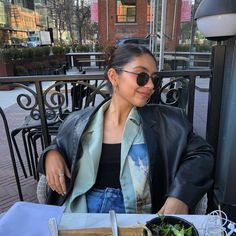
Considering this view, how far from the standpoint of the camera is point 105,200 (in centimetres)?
152

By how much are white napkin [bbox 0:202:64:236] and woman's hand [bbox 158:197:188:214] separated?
0.51 m

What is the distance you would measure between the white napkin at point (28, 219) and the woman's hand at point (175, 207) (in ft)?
1.66

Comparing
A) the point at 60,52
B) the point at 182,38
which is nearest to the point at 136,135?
the point at 182,38

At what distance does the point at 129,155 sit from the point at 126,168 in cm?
7

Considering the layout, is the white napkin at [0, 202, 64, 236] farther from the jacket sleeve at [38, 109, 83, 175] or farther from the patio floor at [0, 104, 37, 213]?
the patio floor at [0, 104, 37, 213]

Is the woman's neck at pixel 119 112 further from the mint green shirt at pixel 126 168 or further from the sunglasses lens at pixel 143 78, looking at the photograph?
the sunglasses lens at pixel 143 78

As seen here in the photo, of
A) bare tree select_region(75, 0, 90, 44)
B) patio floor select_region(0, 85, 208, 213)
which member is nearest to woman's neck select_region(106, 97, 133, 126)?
patio floor select_region(0, 85, 208, 213)

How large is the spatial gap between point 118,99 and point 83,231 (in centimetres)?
83

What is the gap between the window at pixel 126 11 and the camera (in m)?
19.4

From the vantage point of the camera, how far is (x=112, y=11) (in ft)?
62.5

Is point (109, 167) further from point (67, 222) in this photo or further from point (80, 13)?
point (80, 13)

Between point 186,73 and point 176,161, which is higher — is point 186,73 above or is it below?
above

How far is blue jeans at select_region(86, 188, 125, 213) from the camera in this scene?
1503 mm

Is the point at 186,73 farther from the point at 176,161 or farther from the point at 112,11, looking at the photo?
the point at 112,11
